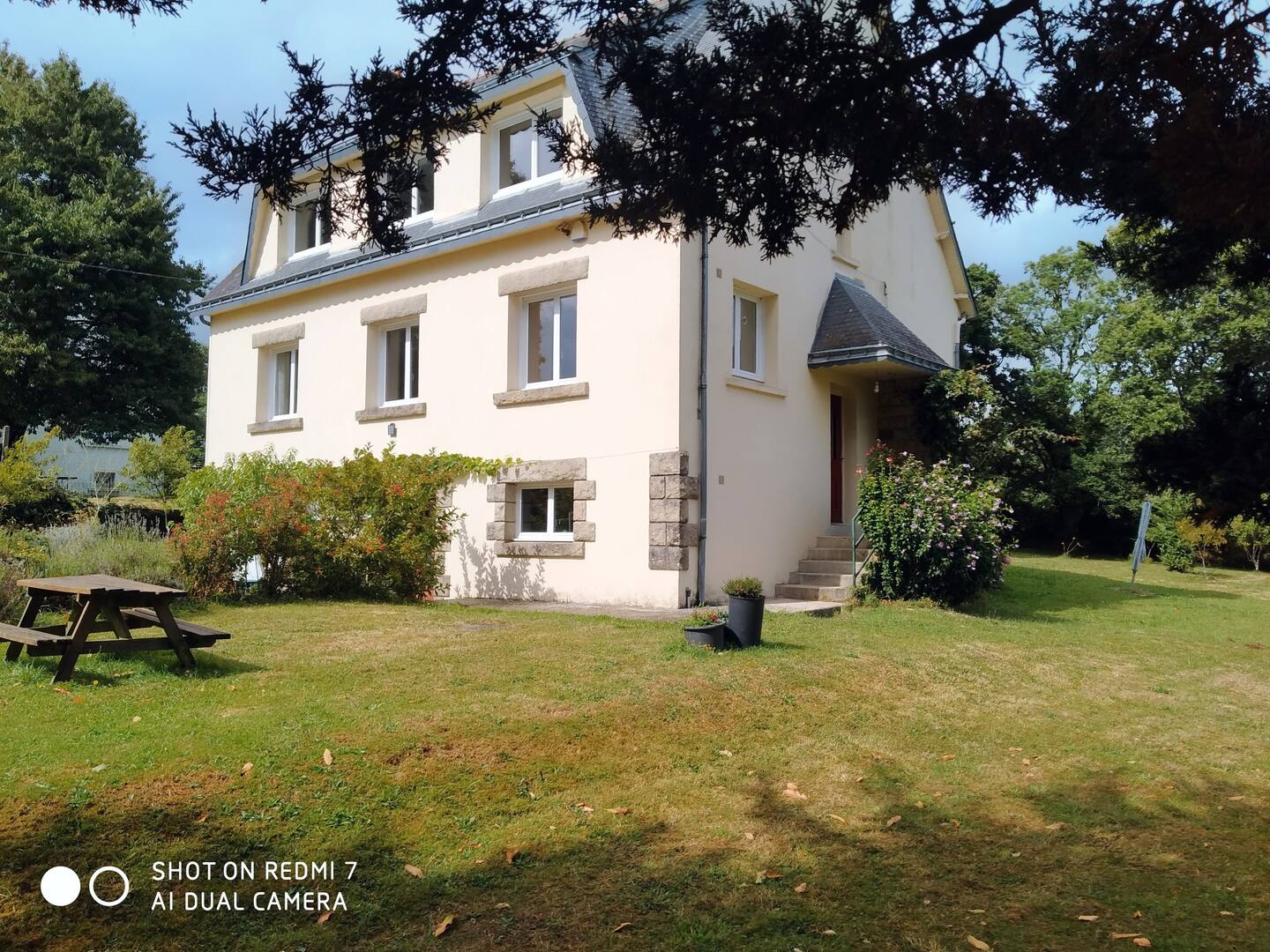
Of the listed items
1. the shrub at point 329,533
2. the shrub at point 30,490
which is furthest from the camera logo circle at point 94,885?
the shrub at point 30,490

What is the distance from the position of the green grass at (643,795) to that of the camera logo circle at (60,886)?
4 cm

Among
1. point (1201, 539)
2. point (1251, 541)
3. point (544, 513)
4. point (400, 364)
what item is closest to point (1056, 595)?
point (544, 513)

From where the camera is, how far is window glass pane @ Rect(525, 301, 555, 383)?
13.2 metres

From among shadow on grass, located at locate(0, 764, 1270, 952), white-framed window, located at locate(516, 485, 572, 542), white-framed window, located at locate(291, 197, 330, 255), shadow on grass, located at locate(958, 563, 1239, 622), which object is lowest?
shadow on grass, located at locate(0, 764, 1270, 952)

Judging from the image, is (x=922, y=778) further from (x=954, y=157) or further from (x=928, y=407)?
(x=928, y=407)

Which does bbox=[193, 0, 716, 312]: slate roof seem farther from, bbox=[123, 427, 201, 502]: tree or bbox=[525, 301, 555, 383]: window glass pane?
bbox=[123, 427, 201, 502]: tree

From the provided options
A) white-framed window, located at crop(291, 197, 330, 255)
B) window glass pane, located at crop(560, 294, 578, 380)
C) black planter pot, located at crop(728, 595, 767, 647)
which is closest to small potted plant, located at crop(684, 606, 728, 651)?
black planter pot, located at crop(728, 595, 767, 647)

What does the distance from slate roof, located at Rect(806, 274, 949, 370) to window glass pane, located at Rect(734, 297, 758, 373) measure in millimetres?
1030

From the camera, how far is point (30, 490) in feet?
45.4

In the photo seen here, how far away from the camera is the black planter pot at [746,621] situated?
27.2 ft

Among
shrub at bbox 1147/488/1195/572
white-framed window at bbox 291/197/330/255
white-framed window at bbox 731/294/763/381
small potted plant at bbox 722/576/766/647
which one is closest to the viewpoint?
small potted plant at bbox 722/576/766/647

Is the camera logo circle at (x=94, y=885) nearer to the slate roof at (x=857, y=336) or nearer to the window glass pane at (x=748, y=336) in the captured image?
the window glass pane at (x=748, y=336)

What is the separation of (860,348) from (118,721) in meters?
10.6

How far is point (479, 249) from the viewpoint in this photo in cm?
1352
